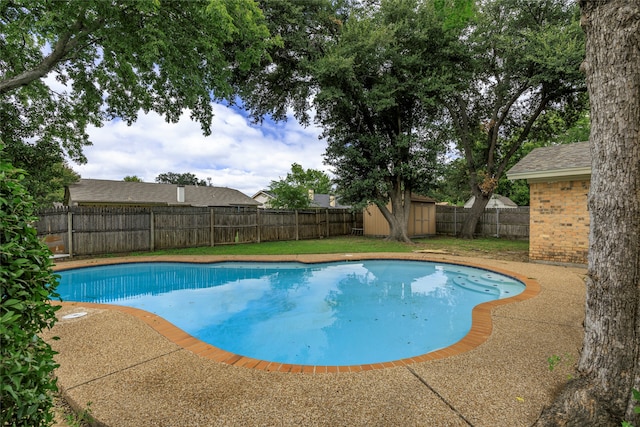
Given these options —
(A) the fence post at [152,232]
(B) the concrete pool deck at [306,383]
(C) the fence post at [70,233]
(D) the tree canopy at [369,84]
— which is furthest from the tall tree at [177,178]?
(B) the concrete pool deck at [306,383]

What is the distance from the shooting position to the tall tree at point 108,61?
7680mm

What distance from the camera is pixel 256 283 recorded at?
7535 millimetres

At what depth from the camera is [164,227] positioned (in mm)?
11555

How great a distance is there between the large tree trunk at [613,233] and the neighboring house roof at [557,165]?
619 cm

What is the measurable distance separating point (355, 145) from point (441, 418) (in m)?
12.8

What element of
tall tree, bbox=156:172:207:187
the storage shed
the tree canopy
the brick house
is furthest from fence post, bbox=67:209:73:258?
tall tree, bbox=156:172:207:187

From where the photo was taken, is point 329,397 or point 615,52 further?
point 329,397

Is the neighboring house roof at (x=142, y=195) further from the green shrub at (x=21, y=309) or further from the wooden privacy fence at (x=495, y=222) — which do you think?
the green shrub at (x=21, y=309)

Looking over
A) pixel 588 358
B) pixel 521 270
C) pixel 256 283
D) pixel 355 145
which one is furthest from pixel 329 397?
pixel 355 145

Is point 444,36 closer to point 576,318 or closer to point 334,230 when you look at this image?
point 334,230

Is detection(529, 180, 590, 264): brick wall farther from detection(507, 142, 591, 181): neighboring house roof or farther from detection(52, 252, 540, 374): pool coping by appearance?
detection(52, 252, 540, 374): pool coping

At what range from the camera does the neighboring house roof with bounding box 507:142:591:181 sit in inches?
283

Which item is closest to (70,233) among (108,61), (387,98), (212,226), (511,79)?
(212,226)

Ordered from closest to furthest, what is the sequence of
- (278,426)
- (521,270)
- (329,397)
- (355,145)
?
(278,426)
(329,397)
(521,270)
(355,145)
